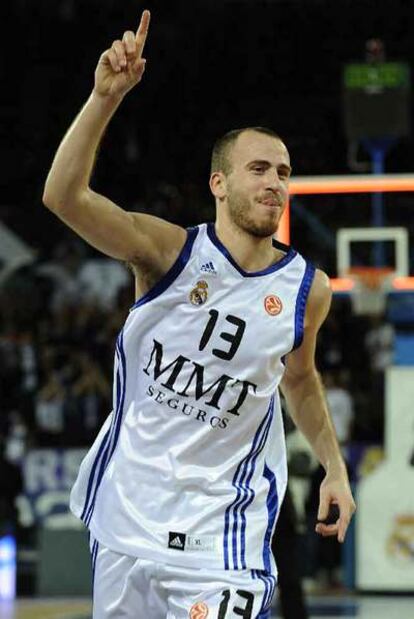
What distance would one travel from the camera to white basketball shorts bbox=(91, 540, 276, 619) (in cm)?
439

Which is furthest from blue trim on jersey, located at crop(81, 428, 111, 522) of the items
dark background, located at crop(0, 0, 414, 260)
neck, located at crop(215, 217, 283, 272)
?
dark background, located at crop(0, 0, 414, 260)

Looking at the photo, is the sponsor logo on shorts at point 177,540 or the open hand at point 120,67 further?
the sponsor logo on shorts at point 177,540

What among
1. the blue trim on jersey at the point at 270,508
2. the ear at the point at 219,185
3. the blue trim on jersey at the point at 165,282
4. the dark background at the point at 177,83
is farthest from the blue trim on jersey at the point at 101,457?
the dark background at the point at 177,83

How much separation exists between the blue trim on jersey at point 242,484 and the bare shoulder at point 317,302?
349mm

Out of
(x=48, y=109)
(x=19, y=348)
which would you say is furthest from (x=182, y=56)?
(x=19, y=348)

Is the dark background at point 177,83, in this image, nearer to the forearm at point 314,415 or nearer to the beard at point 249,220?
the forearm at point 314,415

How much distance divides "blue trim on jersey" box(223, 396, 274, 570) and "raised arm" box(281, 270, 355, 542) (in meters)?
0.30

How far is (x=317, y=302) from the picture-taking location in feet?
16.1

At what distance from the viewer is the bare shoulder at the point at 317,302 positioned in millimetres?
4875

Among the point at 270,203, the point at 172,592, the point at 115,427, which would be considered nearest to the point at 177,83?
the point at 270,203

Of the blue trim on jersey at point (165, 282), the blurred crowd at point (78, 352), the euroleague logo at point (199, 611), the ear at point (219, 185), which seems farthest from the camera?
the blurred crowd at point (78, 352)

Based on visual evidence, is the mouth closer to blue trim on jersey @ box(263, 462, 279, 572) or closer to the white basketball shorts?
blue trim on jersey @ box(263, 462, 279, 572)

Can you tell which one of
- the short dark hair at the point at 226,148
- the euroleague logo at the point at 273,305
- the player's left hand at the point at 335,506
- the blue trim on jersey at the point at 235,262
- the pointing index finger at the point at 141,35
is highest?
the pointing index finger at the point at 141,35

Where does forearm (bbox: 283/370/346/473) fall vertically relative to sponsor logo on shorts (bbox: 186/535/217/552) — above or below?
above
